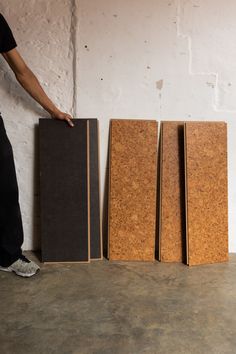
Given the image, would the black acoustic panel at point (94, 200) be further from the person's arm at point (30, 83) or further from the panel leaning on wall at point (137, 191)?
the person's arm at point (30, 83)

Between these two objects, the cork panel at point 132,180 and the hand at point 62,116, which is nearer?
the hand at point 62,116

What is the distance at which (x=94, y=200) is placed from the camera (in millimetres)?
2518

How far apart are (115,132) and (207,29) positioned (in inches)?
36.8

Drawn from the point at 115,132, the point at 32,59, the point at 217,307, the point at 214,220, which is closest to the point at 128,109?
the point at 115,132

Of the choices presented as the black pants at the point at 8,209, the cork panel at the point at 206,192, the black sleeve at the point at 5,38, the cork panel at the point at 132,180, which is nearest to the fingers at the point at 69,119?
the cork panel at the point at 132,180

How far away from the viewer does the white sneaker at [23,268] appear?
223 centimetres

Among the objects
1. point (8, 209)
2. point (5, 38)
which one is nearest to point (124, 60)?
point (5, 38)

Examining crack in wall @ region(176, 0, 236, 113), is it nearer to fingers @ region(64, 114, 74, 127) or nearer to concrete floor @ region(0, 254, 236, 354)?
fingers @ region(64, 114, 74, 127)

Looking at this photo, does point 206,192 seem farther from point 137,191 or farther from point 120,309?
point 120,309

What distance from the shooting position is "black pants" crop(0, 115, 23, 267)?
2.19m

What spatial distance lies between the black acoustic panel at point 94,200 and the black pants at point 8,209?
0.50 metres

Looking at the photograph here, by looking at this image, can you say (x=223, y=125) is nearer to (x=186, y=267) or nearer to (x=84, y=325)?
(x=186, y=267)

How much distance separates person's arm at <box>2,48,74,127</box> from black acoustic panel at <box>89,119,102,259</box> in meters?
0.21

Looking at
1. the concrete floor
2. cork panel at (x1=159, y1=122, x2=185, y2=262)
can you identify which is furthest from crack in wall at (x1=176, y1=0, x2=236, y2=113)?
the concrete floor
